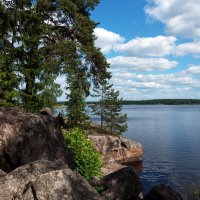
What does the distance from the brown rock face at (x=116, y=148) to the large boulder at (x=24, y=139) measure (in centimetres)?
2753

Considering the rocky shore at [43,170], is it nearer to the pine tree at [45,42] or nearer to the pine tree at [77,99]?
the pine tree at [45,42]

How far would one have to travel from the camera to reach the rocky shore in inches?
378

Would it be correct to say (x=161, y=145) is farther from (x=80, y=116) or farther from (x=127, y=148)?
(x=80, y=116)

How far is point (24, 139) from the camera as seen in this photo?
16.5 meters

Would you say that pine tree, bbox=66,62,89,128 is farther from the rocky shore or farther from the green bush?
the rocky shore

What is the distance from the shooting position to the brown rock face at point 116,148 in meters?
46.8

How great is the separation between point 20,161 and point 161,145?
55673 mm

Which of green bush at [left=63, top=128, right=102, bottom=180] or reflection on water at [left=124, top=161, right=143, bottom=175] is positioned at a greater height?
Result: green bush at [left=63, top=128, right=102, bottom=180]

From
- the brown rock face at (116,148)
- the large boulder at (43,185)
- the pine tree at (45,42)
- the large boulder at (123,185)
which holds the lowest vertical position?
the brown rock face at (116,148)

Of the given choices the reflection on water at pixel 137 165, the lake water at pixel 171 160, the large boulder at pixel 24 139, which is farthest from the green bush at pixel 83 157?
the reflection on water at pixel 137 165

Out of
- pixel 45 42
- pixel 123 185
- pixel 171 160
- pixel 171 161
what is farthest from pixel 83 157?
pixel 171 160

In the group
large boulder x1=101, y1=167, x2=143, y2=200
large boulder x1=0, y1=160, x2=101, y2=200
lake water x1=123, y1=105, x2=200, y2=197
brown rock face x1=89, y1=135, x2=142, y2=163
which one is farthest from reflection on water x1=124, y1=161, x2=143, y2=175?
large boulder x1=0, y1=160, x2=101, y2=200

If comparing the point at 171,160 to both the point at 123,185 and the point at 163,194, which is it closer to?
the point at 163,194

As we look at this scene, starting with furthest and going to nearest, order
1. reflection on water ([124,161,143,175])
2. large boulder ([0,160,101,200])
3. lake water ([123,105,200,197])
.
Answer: reflection on water ([124,161,143,175]), lake water ([123,105,200,197]), large boulder ([0,160,101,200])
